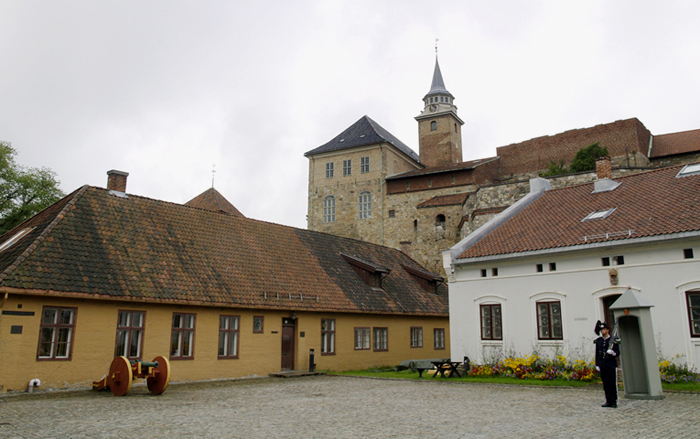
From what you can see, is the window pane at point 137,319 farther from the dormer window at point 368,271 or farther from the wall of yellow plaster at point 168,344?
the dormer window at point 368,271

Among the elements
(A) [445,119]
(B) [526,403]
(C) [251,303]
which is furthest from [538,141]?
(B) [526,403]

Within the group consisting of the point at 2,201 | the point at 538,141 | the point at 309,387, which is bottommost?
the point at 309,387

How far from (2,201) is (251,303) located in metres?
25.8

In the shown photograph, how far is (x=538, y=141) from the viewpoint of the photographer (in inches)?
1839

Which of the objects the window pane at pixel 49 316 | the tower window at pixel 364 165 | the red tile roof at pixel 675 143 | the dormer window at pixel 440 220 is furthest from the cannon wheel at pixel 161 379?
the red tile roof at pixel 675 143

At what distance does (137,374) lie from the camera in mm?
12070

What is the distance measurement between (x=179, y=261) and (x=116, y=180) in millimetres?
4092

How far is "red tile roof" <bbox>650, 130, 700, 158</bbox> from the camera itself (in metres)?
39.7

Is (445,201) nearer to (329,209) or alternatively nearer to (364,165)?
(364,165)

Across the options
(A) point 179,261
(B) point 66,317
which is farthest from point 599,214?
(B) point 66,317

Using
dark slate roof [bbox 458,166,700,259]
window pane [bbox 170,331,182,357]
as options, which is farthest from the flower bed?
window pane [bbox 170,331,182,357]

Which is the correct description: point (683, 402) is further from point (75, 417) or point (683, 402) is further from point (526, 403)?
point (75, 417)

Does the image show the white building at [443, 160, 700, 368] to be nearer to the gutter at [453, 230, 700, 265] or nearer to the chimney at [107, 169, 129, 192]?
the gutter at [453, 230, 700, 265]

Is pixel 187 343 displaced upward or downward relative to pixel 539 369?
upward
